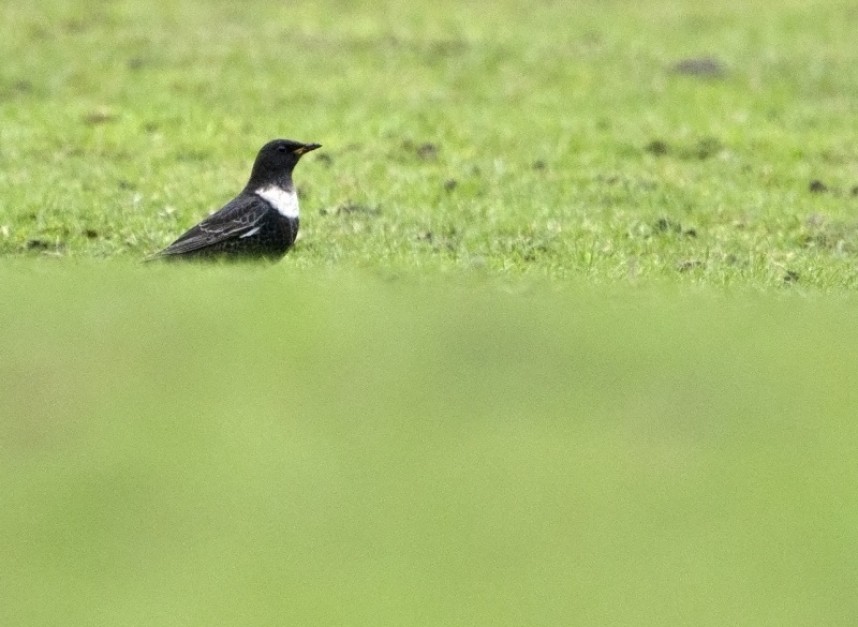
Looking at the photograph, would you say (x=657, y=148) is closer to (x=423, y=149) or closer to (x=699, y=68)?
(x=423, y=149)

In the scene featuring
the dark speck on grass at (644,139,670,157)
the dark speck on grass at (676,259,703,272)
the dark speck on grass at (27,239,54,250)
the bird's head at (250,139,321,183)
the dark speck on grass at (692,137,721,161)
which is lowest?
the dark speck on grass at (692,137,721,161)

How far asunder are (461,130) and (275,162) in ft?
27.2

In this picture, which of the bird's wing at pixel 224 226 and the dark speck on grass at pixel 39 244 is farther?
the dark speck on grass at pixel 39 244

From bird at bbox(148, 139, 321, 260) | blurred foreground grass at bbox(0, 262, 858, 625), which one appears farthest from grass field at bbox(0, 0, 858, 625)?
bird at bbox(148, 139, 321, 260)

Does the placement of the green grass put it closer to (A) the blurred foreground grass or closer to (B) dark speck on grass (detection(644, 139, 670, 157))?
(B) dark speck on grass (detection(644, 139, 670, 157))

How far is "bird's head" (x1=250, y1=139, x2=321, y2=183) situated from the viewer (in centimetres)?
1347

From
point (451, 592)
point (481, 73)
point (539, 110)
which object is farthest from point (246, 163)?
point (451, 592)

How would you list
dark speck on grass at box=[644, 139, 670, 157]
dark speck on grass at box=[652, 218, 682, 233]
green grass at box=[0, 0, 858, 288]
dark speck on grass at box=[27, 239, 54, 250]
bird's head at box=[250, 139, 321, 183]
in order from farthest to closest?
dark speck on grass at box=[644, 139, 670, 157], dark speck on grass at box=[652, 218, 682, 233], green grass at box=[0, 0, 858, 288], dark speck on grass at box=[27, 239, 54, 250], bird's head at box=[250, 139, 321, 183]

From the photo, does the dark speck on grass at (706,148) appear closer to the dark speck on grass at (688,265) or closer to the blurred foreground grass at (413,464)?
the dark speck on grass at (688,265)

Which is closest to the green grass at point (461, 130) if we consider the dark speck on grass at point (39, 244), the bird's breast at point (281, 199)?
the dark speck on grass at point (39, 244)

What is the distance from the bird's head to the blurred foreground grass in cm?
345

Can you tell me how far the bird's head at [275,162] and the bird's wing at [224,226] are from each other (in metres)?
0.45

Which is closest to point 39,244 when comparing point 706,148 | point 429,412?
point 429,412

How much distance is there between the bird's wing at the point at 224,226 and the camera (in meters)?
12.9
